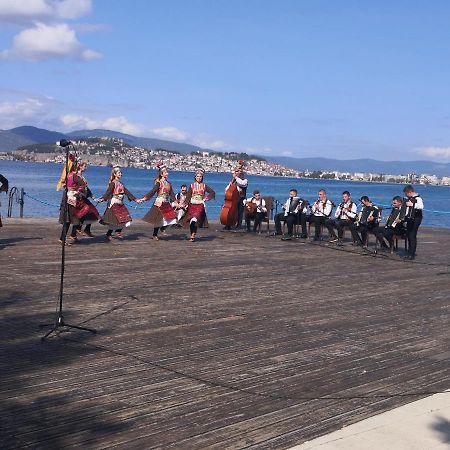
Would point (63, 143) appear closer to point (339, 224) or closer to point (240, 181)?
point (339, 224)

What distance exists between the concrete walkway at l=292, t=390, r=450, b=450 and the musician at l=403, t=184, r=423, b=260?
32.1ft

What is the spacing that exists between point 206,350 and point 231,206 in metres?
12.6

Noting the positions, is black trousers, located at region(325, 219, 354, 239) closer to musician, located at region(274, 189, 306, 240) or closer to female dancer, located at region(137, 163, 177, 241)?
musician, located at region(274, 189, 306, 240)

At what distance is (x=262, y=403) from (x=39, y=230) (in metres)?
12.2

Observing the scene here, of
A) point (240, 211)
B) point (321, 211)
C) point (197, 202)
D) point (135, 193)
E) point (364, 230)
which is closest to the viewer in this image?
point (197, 202)

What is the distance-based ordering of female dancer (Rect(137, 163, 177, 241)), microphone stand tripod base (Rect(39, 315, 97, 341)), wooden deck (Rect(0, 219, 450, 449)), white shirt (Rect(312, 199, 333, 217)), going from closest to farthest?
wooden deck (Rect(0, 219, 450, 449)), microphone stand tripod base (Rect(39, 315, 97, 341)), female dancer (Rect(137, 163, 177, 241)), white shirt (Rect(312, 199, 333, 217))

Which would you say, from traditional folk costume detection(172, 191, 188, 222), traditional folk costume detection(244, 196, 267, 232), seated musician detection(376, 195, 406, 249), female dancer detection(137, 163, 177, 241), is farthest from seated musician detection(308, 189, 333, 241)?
female dancer detection(137, 163, 177, 241)

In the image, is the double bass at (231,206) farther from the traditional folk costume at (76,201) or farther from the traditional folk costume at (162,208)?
the traditional folk costume at (76,201)

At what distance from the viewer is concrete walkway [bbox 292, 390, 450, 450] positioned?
15.5 ft

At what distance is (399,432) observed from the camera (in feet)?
A: 16.4

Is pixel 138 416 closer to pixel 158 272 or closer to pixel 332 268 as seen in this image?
pixel 158 272

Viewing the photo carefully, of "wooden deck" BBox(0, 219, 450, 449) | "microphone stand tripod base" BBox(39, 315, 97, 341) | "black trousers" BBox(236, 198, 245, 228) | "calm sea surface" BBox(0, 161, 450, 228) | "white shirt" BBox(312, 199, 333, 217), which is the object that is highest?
"white shirt" BBox(312, 199, 333, 217)

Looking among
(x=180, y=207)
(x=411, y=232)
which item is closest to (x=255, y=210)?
(x=180, y=207)

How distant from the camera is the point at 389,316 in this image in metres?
9.20
